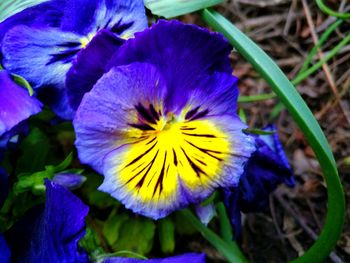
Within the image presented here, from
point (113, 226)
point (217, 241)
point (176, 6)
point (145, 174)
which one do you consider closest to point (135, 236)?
point (113, 226)

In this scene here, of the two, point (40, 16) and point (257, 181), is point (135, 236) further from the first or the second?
point (40, 16)

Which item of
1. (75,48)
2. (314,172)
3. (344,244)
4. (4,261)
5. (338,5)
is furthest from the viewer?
(338,5)

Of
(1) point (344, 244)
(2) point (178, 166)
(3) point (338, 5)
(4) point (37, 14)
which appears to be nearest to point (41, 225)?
(2) point (178, 166)

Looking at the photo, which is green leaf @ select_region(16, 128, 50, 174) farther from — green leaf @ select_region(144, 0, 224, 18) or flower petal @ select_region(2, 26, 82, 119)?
green leaf @ select_region(144, 0, 224, 18)

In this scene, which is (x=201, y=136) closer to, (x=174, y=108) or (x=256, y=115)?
(x=174, y=108)

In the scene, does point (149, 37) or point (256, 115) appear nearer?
point (149, 37)

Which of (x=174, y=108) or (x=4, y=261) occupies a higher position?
(x=174, y=108)

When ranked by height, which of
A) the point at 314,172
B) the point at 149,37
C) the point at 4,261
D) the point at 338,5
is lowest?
the point at 4,261
